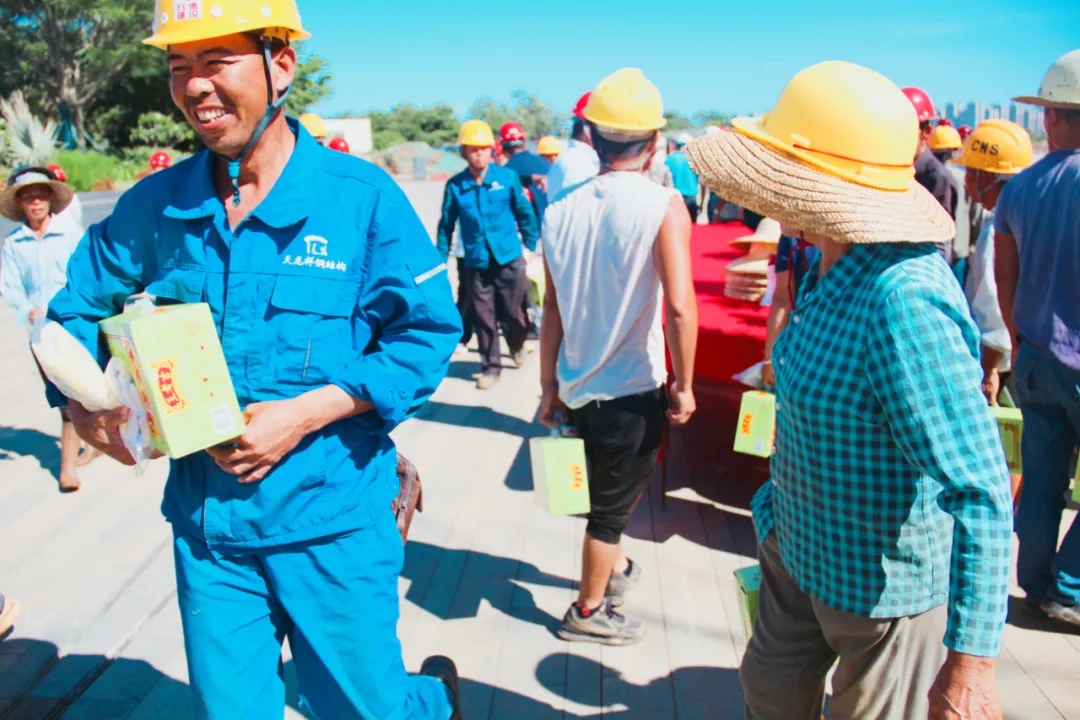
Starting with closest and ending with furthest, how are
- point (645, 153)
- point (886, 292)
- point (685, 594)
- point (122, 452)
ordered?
point (886, 292)
point (122, 452)
point (645, 153)
point (685, 594)

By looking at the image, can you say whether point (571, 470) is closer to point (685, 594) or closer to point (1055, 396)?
point (685, 594)

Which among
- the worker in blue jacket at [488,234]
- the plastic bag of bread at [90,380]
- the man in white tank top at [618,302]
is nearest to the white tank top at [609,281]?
Answer: the man in white tank top at [618,302]

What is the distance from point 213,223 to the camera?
1812 mm

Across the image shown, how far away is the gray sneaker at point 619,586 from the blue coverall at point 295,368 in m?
1.47

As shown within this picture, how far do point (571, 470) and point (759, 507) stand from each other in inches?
41.8

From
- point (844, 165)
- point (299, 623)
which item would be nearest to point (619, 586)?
point (299, 623)

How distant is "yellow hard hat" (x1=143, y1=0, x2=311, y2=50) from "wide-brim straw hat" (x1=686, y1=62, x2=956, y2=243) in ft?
3.48

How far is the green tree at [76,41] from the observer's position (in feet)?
145

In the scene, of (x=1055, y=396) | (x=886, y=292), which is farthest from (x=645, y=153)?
(x=1055, y=396)

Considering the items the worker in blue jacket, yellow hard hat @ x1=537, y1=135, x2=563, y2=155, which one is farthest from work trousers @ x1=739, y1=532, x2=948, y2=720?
yellow hard hat @ x1=537, y1=135, x2=563, y2=155

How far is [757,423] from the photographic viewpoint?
3.35 m

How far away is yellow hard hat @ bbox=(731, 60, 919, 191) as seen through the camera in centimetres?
155

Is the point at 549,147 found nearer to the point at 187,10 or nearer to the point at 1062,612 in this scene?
the point at 1062,612

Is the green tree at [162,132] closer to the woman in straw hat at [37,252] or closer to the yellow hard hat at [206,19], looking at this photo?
the woman in straw hat at [37,252]
